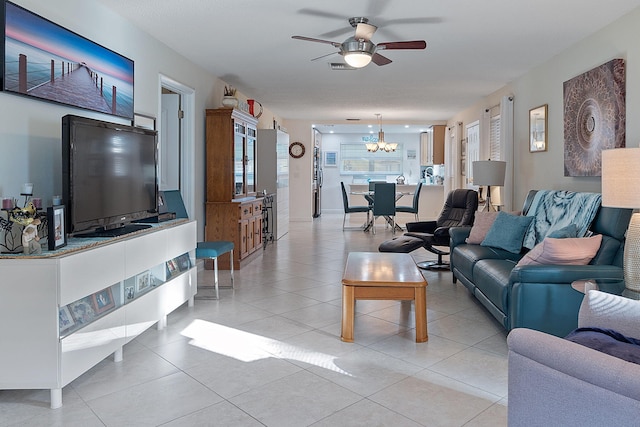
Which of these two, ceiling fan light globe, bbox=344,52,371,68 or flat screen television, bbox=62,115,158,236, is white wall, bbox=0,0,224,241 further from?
ceiling fan light globe, bbox=344,52,371,68

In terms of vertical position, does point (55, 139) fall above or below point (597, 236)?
above

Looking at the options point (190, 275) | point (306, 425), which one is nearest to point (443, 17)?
point (190, 275)

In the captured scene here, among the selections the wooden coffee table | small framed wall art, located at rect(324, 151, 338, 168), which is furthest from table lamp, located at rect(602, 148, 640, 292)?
small framed wall art, located at rect(324, 151, 338, 168)

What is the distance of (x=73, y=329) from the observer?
92.1 inches

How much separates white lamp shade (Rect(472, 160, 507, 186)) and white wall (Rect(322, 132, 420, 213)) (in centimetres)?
841

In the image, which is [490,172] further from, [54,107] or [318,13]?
[54,107]

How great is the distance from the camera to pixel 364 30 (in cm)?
370

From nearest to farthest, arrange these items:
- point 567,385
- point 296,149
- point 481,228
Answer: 1. point 567,385
2. point 481,228
3. point 296,149

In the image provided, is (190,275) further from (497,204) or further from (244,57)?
(497,204)

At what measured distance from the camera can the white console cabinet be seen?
2.20 meters

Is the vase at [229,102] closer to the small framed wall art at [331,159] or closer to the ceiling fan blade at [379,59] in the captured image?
the ceiling fan blade at [379,59]

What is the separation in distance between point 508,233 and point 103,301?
328 centimetres

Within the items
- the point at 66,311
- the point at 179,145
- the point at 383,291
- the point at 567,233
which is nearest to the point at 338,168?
the point at 179,145

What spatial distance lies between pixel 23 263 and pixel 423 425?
1917 millimetres
